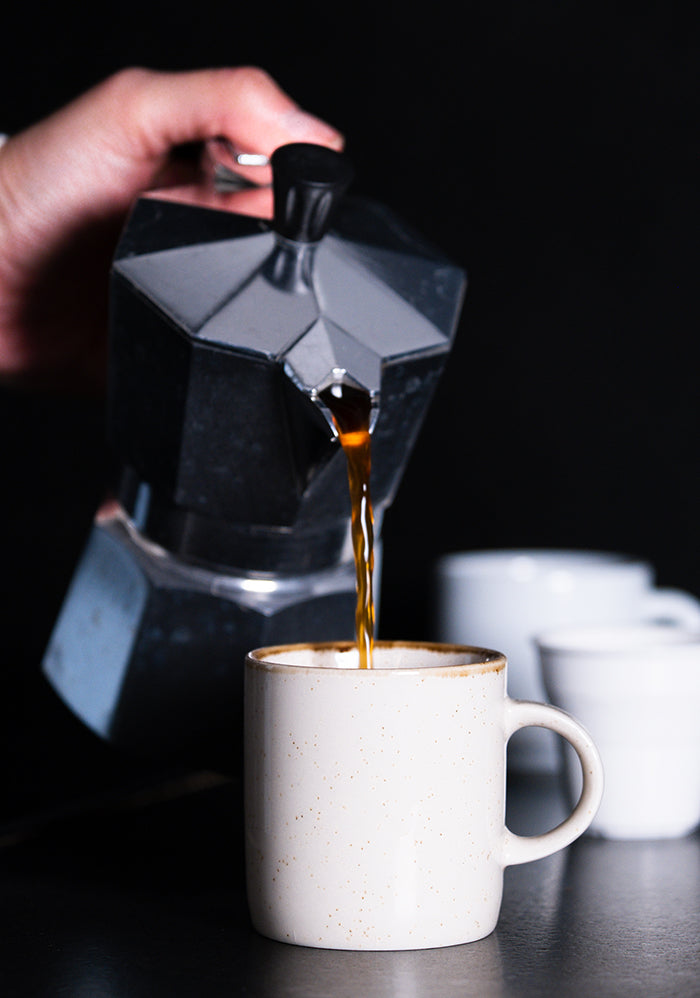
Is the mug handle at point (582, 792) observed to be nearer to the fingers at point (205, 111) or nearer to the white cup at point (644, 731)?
the white cup at point (644, 731)

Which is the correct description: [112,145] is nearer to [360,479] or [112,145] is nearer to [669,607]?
[360,479]

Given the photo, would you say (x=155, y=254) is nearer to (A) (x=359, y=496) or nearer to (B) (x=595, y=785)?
(A) (x=359, y=496)

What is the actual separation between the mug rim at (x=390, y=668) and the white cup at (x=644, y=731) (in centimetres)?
14

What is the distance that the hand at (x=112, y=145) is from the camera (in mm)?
664

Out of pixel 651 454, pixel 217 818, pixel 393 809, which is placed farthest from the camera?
pixel 651 454

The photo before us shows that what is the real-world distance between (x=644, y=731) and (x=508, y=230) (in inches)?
24.1

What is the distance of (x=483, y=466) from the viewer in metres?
1.15

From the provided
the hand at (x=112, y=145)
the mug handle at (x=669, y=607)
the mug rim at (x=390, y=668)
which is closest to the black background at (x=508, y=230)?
the mug handle at (x=669, y=607)

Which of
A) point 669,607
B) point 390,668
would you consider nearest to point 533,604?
point 669,607

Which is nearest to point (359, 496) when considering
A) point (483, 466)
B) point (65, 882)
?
point (65, 882)

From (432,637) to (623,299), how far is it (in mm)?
390

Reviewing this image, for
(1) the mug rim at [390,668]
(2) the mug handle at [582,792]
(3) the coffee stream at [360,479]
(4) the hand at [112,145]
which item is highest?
(4) the hand at [112,145]

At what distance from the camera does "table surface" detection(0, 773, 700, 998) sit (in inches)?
16.9

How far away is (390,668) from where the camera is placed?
0.51m
